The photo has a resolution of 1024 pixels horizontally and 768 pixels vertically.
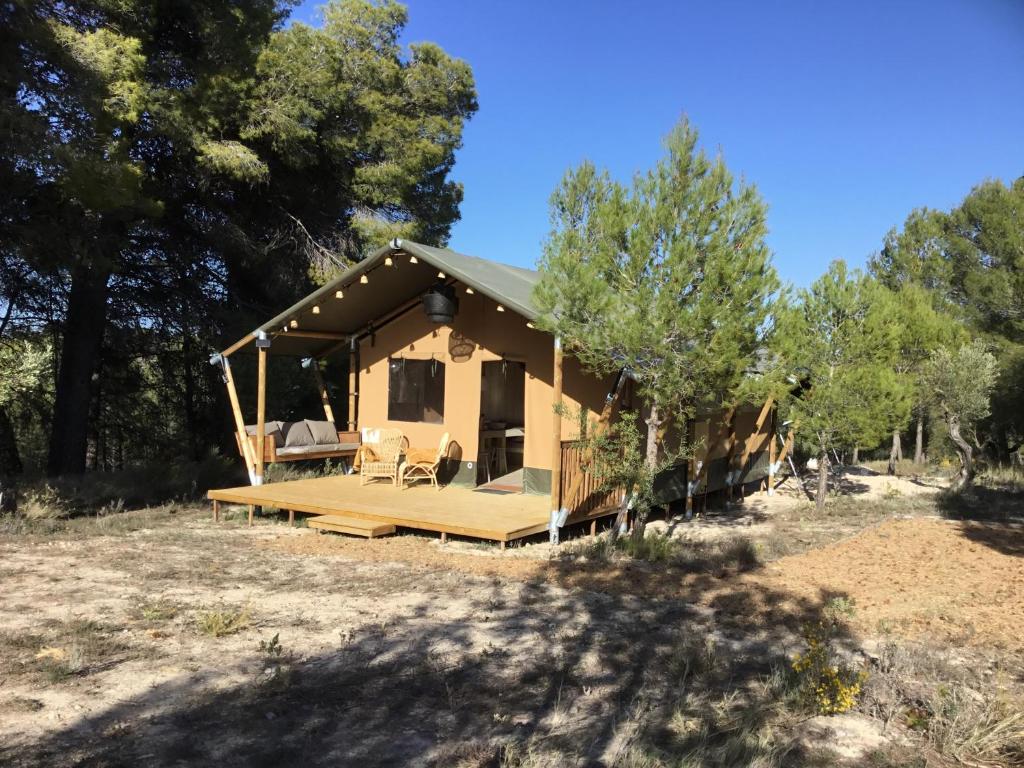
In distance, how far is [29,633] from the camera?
474cm

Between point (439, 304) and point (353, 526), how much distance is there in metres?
3.20

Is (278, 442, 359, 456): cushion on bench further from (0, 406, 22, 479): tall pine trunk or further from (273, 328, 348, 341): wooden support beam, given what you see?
(0, 406, 22, 479): tall pine trunk

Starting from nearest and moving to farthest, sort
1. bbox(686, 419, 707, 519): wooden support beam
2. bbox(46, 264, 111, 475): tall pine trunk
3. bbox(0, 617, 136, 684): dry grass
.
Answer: bbox(0, 617, 136, 684): dry grass
bbox(686, 419, 707, 519): wooden support beam
bbox(46, 264, 111, 475): tall pine trunk

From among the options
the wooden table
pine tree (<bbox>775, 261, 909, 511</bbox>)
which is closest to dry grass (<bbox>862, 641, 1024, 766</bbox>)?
pine tree (<bbox>775, 261, 909, 511</bbox>)

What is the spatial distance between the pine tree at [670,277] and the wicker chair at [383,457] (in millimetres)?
3979

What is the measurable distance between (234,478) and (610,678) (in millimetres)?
9956

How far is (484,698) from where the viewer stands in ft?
12.6

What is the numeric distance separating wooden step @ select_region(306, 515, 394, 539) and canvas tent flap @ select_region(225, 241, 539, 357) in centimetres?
276

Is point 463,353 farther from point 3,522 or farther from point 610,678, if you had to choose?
point 610,678

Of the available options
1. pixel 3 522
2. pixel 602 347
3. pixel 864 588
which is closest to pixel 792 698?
pixel 864 588

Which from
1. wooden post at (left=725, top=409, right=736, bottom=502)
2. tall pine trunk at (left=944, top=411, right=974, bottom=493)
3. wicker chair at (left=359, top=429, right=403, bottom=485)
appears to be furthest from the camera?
tall pine trunk at (left=944, top=411, right=974, bottom=493)

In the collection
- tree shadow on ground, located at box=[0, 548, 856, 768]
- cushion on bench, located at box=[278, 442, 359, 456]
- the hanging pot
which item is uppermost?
Answer: the hanging pot

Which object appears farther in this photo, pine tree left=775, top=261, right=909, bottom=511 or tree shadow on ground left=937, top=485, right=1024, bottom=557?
pine tree left=775, top=261, right=909, bottom=511

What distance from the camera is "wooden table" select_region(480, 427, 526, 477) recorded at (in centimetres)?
1105
